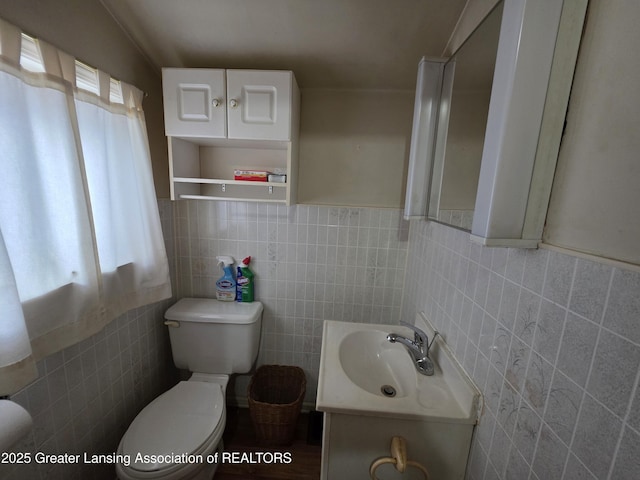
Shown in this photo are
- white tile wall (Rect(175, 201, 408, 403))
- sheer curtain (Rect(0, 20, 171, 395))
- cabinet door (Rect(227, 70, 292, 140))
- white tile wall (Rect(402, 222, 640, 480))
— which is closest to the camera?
white tile wall (Rect(402, 222, 640, 480))

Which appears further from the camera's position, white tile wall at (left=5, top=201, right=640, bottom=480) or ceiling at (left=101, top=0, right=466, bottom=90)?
ceiling at (left=101, top=0, right=466, bottom=90)

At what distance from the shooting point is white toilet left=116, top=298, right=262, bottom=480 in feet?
3.02

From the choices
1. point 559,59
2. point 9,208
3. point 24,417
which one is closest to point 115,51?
point 9,208

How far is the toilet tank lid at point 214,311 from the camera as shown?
1.34m

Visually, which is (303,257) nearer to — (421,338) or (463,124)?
(421,338)

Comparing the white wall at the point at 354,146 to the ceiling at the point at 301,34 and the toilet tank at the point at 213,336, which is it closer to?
the ceiling at the point at 301,34

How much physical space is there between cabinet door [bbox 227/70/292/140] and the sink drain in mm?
1150

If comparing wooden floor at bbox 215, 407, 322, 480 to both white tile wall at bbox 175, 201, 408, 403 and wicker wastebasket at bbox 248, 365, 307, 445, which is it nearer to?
wicker wastebasket at bbox 248, 365, 307, 445

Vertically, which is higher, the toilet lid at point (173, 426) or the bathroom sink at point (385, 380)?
the bathroom sink at point (385, 380)

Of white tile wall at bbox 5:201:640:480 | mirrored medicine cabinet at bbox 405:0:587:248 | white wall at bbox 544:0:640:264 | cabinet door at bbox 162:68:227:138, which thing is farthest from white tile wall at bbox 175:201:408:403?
white wall at bbox 544:0:640:264

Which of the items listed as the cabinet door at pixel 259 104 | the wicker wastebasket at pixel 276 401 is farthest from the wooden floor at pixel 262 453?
the cabinet door at pixel 259 104

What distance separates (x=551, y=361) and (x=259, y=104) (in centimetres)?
129

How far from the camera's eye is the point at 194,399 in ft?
3.90

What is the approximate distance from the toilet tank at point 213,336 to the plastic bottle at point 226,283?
7cm
